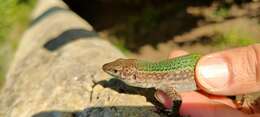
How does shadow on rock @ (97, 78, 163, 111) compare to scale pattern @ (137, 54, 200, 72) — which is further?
shadow on rock @ (97, 78, 163, 111)

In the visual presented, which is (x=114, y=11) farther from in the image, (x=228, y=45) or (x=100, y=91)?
(x=100, y=91)

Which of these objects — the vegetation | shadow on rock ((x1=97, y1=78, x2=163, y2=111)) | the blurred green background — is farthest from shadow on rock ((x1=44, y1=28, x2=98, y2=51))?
the blurred green background

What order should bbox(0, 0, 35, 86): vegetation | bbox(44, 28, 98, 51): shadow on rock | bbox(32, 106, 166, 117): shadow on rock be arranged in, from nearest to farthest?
bbox(32, 106, 166, 117): shadow on rock
bbox(44, 28, 98, 51): shadow on rock
bbox(0, 0, 35, 86): vegetation

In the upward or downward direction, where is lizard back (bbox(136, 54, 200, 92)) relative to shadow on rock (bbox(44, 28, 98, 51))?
upward

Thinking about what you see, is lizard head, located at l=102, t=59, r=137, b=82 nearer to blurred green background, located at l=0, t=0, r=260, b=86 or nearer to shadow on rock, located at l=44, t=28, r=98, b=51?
shadow on rock, located at l=44, t=28, r=98, b=51

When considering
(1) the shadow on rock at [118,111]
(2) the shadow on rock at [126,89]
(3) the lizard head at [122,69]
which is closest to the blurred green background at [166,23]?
(2) the shadow on rock at [126,89]

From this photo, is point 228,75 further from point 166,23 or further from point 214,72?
point 166,23

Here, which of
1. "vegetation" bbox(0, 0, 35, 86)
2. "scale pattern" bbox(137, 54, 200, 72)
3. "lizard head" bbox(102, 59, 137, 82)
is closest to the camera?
"scale pattern" bbox(137, 54, 200, 72)

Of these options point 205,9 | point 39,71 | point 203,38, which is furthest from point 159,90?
point 205,9
